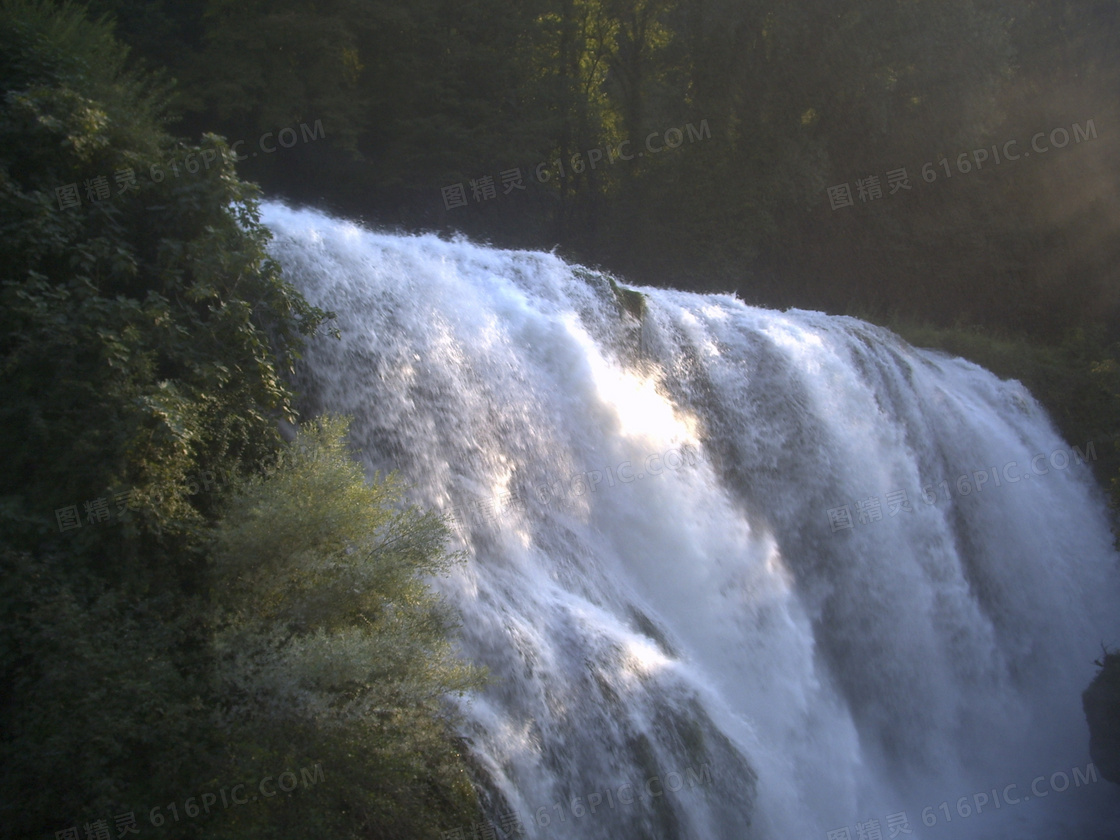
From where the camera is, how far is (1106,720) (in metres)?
11.9

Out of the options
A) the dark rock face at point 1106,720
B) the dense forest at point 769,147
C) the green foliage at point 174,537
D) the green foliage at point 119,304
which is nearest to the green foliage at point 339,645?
the green foliage at point 174,537

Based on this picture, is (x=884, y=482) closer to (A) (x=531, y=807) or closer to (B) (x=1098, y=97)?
(A) (x=531, y=807)

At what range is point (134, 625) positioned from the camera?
577cm

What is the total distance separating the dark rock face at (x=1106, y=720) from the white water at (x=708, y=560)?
0.36 m

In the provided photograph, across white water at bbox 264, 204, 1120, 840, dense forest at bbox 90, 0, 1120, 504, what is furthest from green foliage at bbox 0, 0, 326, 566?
dense forest at bbox 90, 0, 1120, 504

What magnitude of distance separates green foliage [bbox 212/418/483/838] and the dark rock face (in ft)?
32.2

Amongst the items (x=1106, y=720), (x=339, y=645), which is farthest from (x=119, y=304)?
(x=1106, y=720)

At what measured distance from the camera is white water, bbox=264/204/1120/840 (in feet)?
23.6

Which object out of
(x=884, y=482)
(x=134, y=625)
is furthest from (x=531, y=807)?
(x=884, y=482)

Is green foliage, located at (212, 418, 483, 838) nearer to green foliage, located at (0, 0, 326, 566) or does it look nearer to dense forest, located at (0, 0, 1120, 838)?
dense forest, located at (0, 0, 1120, 838)

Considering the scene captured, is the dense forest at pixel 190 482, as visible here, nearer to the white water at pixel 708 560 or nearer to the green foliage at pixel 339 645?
the green foliage at pixel 339 645

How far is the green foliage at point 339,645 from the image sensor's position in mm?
5492

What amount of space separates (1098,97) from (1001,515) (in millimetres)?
17075

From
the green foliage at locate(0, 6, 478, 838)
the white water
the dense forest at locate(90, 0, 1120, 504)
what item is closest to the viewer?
the green foliage at locate(0, 6, 478, 838)
